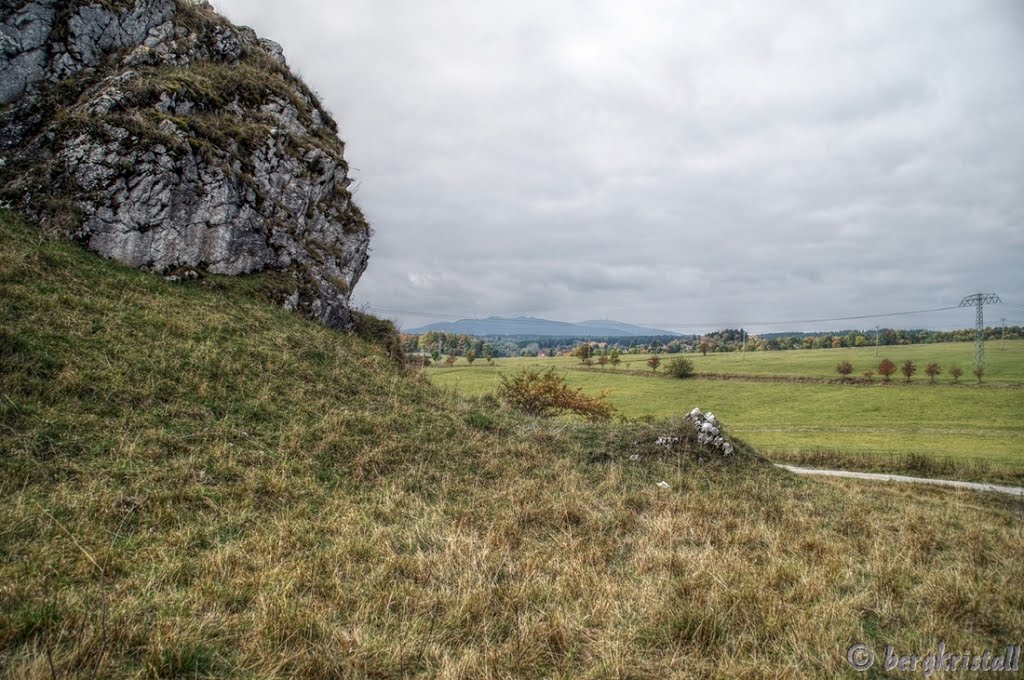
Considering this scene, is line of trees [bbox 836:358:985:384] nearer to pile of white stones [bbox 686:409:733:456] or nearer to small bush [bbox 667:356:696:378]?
small bush [bbox 667:356:696:378]

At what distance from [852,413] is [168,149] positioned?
2902 inches

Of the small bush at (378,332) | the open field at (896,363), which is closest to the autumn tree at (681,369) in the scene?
the open field at (896,363)

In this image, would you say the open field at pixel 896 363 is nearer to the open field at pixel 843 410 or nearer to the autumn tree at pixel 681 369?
the open field at pixel 843 410

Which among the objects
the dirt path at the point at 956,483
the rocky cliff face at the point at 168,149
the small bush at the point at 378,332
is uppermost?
the rocky cliff face at the point at 168,149

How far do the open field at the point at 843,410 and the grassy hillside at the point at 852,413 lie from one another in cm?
10

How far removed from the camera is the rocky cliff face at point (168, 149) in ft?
56.4

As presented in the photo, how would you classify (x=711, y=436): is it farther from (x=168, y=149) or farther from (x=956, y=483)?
(x=168, y=149)

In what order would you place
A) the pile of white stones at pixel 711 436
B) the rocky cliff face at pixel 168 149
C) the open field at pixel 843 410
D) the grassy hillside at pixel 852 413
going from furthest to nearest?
the open field at pixel 843 410 < the grassy hillside at pixel 852 413 < the rocky cliff face at pixel 168 149 < the pile of white stones at pixel 711 436

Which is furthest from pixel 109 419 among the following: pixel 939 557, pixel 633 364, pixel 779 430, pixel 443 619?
pixel 633 364

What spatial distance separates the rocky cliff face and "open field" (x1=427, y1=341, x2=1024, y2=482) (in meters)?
10.0

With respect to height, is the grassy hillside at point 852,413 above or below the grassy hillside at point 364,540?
below

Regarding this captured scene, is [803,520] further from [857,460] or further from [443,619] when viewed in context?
[857,460]

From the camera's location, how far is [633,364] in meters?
124

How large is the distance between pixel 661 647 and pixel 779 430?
57183mm
